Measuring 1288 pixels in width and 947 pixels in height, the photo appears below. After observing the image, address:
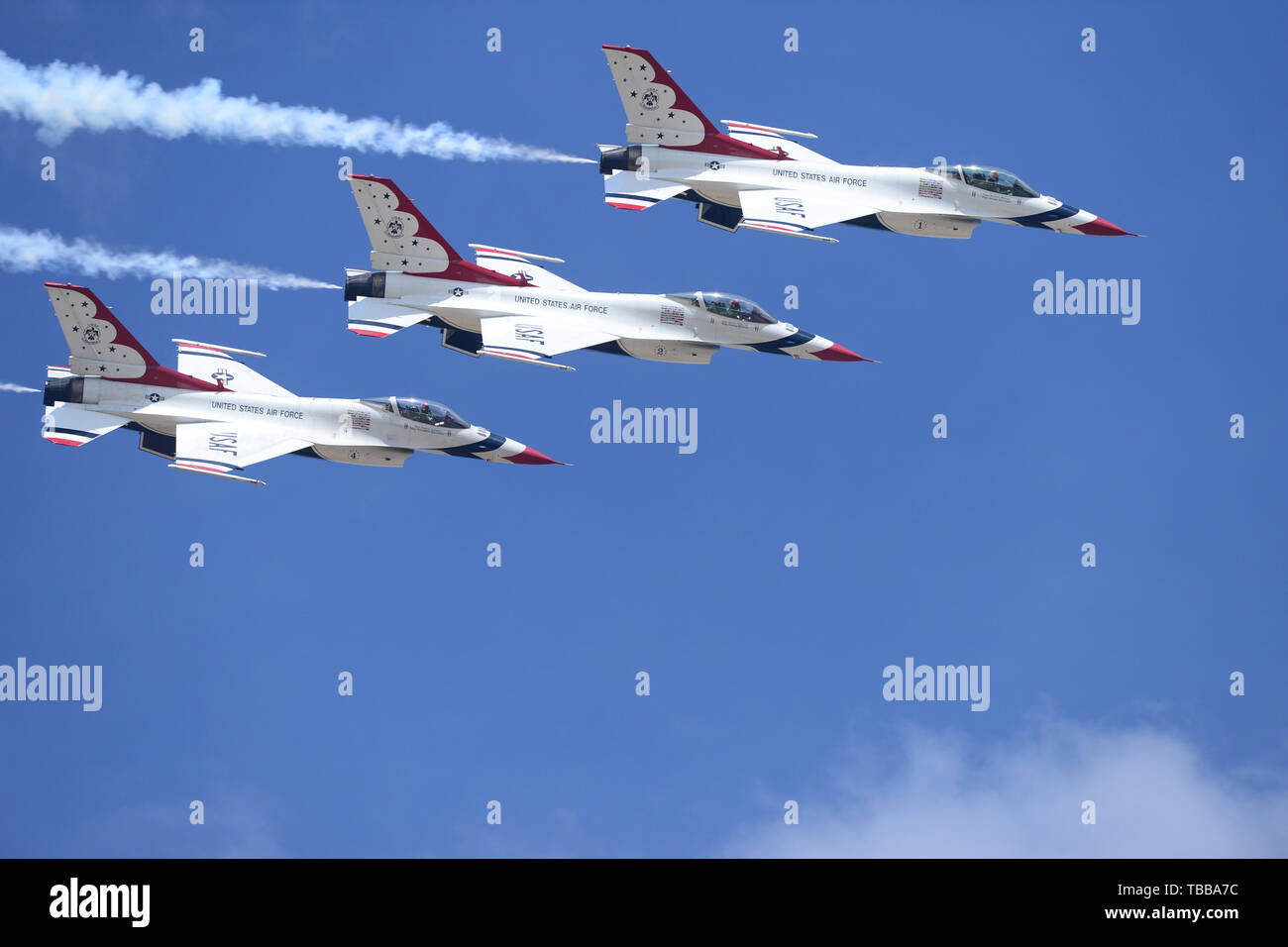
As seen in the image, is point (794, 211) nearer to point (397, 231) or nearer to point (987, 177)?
point (987, 177)

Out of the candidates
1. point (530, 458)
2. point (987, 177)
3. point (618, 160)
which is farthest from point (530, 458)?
point (987, 177)

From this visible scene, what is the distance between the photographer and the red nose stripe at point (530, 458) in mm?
79375

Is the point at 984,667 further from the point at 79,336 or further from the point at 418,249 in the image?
the point at 79,336

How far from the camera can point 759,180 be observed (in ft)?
260

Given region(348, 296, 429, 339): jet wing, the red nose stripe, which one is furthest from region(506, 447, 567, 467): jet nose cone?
region(348, 296, 429, 339): jet wing

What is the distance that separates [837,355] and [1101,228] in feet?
30.4

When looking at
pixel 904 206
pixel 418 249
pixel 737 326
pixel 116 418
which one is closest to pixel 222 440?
pixel 116 418

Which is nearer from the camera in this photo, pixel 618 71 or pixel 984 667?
pixel 618 71

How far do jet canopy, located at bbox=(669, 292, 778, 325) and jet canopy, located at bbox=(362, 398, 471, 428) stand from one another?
24.9ft

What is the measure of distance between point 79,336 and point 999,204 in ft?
91.4

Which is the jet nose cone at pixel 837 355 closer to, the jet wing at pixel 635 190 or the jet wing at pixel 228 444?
the jet wing at pixel 635 190

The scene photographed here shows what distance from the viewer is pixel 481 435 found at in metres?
78.7

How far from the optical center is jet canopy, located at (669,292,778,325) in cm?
7862
